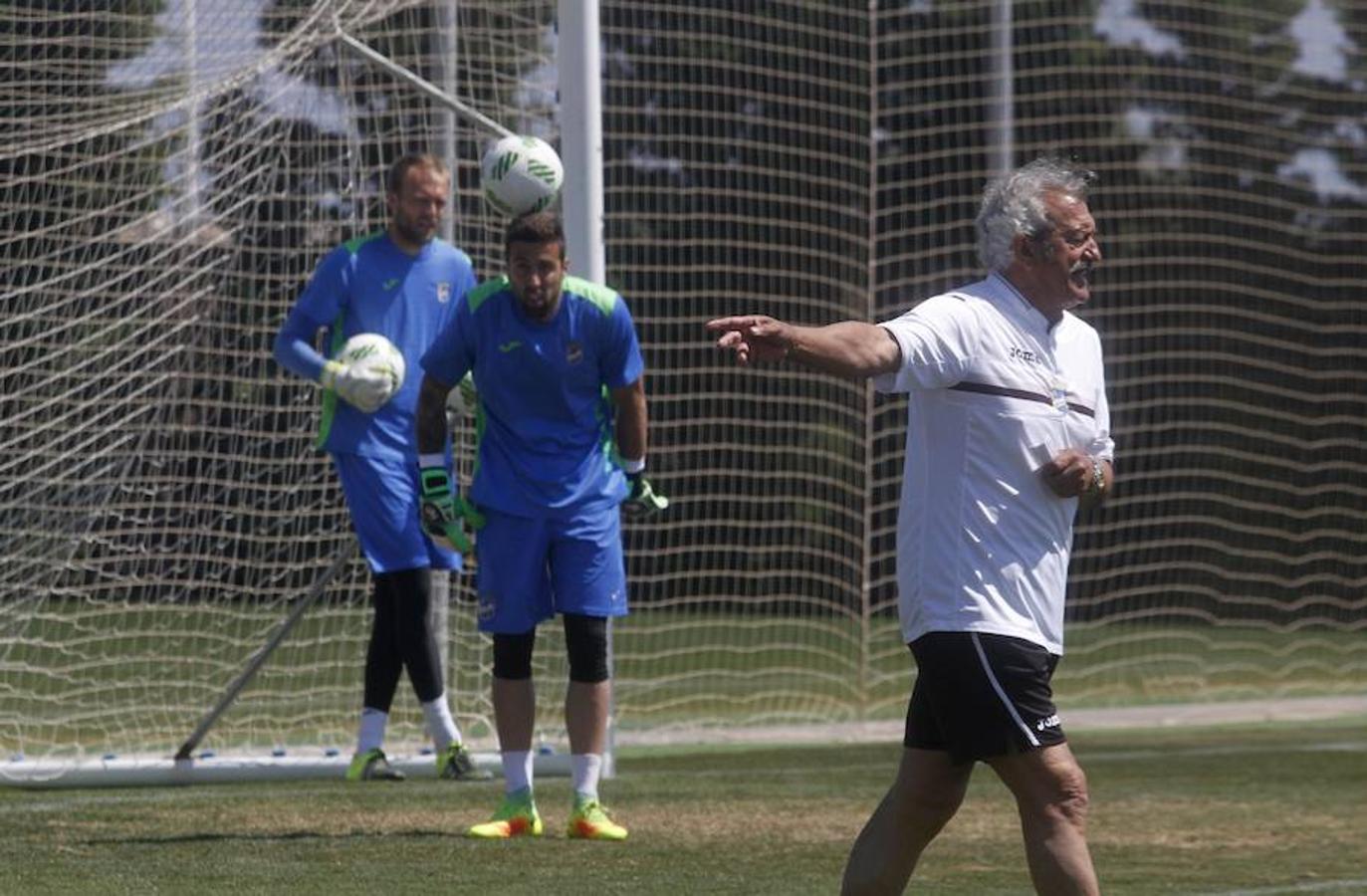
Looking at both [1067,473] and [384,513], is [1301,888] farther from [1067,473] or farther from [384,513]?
[384,513]

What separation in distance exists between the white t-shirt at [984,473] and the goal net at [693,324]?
4993 mm

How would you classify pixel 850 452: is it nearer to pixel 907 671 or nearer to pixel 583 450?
pixel 907 671

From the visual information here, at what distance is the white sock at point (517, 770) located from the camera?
7.58 m

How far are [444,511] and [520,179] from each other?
4.01 feet

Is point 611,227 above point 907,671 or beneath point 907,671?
above

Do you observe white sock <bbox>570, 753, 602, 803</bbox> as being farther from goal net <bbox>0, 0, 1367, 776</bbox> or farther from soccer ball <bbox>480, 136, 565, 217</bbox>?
goal net <bbox>0, 0, 1367, 776</bbox>

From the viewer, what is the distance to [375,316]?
28.9ft

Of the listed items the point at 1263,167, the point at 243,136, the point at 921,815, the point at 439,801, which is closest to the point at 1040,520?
the point at 921,815

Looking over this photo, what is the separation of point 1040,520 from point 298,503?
5828 mm

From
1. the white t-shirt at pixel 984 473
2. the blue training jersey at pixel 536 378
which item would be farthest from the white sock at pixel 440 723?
the white t-shirt at pixel 984 473

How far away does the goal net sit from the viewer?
384 inches

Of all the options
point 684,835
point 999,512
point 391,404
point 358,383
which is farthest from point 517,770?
point 999,512

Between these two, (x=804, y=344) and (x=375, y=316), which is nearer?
(x=804, y=344)

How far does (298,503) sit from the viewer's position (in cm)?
1049
